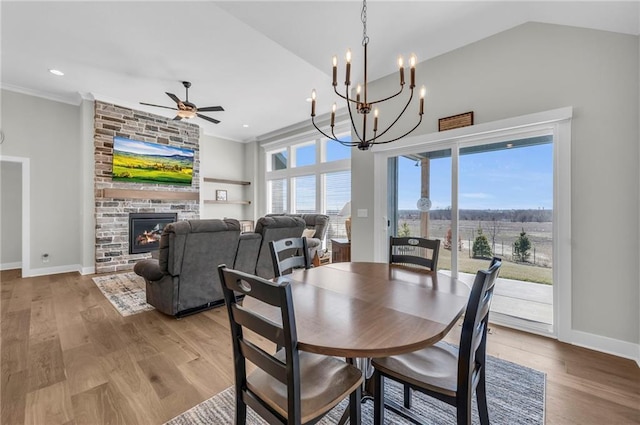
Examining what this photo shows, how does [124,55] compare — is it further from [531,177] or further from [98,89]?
[531,177]

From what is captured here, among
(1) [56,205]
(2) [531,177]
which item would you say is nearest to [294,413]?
(2) [531,177]

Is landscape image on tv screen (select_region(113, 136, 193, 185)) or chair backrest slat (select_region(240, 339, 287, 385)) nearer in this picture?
chair backrest slat (select_region(240, 339, 287, 385))

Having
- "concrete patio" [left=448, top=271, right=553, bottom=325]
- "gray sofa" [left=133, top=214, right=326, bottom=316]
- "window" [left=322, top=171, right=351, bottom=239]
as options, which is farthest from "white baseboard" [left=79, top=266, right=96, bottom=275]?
"concrete patio" [left=448, top=271, right=553, bottom=325]

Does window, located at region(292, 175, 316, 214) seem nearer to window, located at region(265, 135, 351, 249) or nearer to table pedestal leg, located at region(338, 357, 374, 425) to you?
window, located at region(265, 135, 351, 249)

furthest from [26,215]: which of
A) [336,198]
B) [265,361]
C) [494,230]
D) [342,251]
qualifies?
[494,230]

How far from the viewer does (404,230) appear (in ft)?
11.5

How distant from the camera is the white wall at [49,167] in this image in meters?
4.42

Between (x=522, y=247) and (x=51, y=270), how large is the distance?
7.17 metres

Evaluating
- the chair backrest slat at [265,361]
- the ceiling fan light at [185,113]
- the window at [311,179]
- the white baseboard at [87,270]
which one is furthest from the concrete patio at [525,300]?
the white baseboard at [87,270]

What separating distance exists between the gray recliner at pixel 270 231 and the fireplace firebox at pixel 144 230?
3.21m

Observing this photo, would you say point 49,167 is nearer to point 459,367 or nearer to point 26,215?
point 26,215

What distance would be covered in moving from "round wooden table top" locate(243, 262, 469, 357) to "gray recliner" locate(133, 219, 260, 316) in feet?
4.89

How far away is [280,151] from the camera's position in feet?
23.8

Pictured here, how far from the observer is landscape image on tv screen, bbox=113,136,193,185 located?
5078mm
